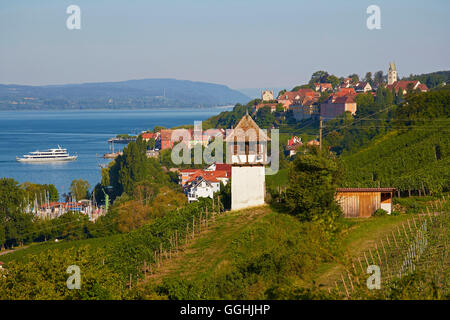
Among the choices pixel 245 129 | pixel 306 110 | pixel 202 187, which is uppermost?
pixel 306 110

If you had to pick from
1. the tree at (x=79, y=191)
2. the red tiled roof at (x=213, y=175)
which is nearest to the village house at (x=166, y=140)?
the tree at (x=79, y=191)

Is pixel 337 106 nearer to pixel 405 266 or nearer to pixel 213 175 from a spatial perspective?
pixel 213 175

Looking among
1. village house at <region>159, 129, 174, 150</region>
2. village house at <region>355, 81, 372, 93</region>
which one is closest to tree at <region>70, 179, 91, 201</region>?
village house at <region>159, 129, 174, 150</region>

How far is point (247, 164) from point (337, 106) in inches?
2557

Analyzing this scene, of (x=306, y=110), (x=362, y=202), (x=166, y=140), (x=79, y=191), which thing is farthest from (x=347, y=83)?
(x=362, y=202)

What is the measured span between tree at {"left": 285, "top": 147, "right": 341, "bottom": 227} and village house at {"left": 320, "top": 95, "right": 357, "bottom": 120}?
200ft

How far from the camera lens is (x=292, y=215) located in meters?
18.5

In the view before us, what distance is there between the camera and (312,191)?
18.3 m

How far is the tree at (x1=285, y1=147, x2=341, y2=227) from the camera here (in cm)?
1808

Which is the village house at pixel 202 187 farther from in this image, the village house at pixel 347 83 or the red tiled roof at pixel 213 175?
the village house at pixel 347 83

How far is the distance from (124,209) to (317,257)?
92.2ft

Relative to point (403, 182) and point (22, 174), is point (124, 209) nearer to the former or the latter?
point (403, 182)

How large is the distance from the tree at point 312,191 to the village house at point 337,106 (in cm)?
6107

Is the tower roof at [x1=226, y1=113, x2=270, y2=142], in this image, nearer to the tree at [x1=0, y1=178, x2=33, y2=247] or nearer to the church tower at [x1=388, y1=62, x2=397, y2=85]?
the tree at [x1=0, y1=178, x2=33, y2=247]
